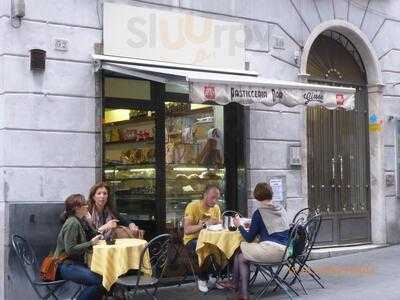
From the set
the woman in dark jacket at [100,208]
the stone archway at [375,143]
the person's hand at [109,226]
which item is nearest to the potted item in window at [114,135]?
the woman in dark jacket at [100,208]

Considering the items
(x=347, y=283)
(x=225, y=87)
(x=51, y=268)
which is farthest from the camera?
(x=347, y=283)

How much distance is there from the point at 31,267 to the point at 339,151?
20.2ft

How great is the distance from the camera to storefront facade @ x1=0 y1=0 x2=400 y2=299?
7805 mm

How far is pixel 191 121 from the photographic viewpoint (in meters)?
9.62

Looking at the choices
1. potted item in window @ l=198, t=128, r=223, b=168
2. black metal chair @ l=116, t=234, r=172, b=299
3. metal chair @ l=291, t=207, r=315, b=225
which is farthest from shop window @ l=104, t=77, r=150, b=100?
metal chair @ l=291, t=207, r=315, b=225

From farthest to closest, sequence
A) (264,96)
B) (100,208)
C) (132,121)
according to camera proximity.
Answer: (132,121)
(264,96)
(100,208)

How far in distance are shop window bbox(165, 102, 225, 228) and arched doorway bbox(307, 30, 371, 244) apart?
1944 mm

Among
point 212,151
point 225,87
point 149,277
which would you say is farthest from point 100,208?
point 212,151

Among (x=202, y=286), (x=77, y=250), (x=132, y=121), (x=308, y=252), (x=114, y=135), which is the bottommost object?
(x=202, y=286)

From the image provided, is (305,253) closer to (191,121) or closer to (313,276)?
(313,276)

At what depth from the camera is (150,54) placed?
8.77 metres

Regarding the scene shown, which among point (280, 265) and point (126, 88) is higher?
point (126, 88)

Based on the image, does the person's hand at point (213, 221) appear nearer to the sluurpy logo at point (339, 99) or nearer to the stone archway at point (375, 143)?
the sluurpy logo at point (339, 99)

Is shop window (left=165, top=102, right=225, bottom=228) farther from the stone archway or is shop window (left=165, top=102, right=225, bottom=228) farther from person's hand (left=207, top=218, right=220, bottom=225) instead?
the stone archway
